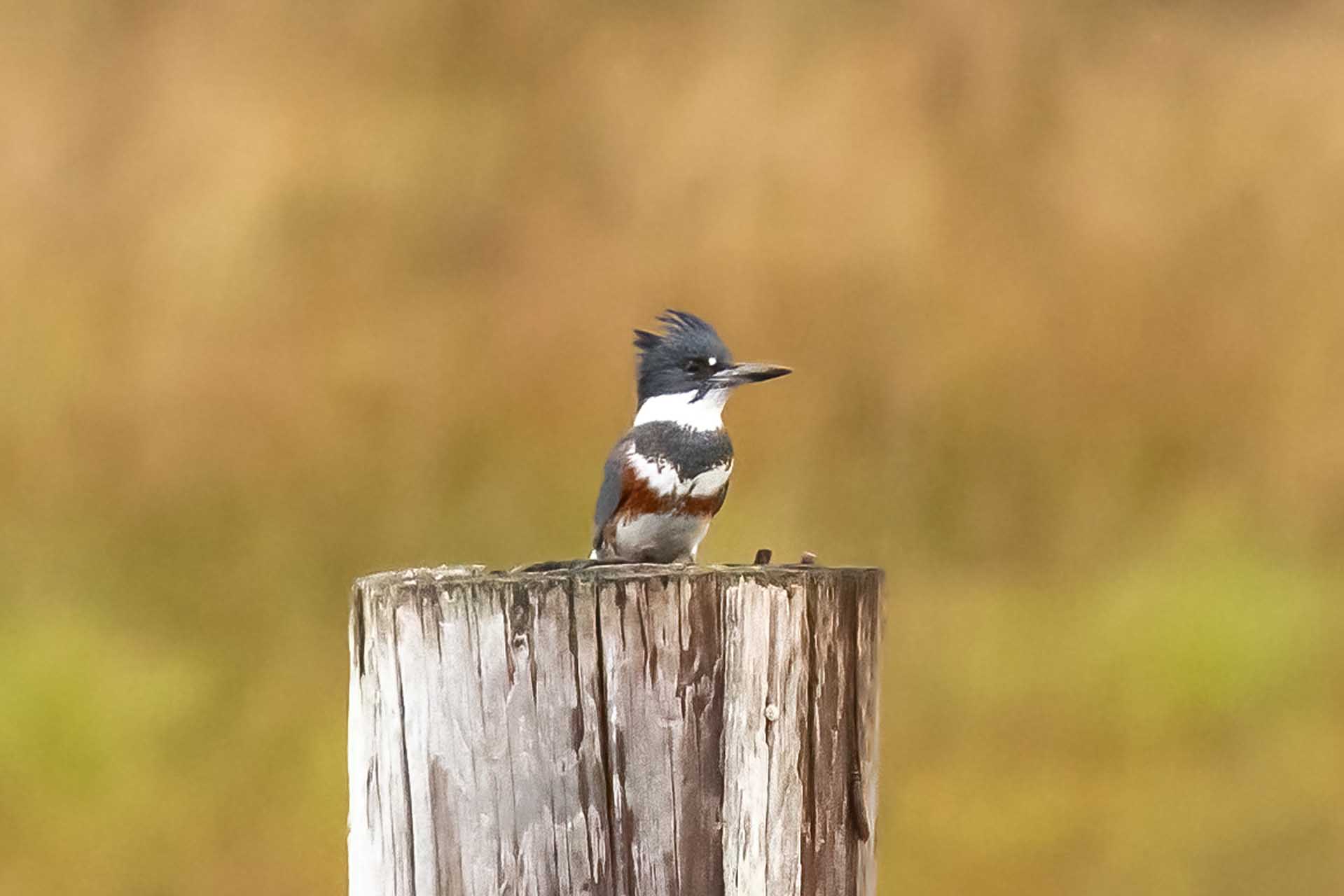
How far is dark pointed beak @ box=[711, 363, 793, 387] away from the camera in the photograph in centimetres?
345

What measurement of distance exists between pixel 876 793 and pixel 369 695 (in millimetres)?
750

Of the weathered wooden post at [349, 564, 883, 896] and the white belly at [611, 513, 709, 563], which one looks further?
the white belly at [611, 513, 709, 563]

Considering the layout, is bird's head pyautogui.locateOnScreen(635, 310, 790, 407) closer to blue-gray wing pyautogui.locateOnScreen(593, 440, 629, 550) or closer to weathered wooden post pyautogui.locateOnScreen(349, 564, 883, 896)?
blue-gray wing pyautogui.locateOnScreen(593, 440, 629, 550)

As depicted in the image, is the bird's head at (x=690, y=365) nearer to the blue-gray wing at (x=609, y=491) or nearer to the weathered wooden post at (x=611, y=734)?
the blue-gray wing at (x=609, y=491)

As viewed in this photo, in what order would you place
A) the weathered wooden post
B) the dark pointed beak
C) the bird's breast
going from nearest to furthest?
the weathered wooden post
the bird's breast
the dark pointed beak

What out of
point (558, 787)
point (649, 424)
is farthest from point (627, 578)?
point (649, 424)

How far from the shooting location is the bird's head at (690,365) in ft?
11.4

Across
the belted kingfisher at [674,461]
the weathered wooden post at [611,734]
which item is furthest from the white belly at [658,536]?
the weathered wooden post at [611,734]

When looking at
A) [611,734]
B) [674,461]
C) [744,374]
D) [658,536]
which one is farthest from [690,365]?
[611,734]

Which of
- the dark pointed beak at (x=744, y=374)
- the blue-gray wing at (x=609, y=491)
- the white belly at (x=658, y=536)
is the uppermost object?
the dark pointed beak at (x=744, y=374)

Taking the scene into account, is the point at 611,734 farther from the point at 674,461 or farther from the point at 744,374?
the point at 744,374

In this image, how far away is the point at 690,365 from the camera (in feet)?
11.6

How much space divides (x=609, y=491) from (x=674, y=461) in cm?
16

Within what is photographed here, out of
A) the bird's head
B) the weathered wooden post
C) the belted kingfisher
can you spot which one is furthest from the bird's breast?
the weathered wooden post
